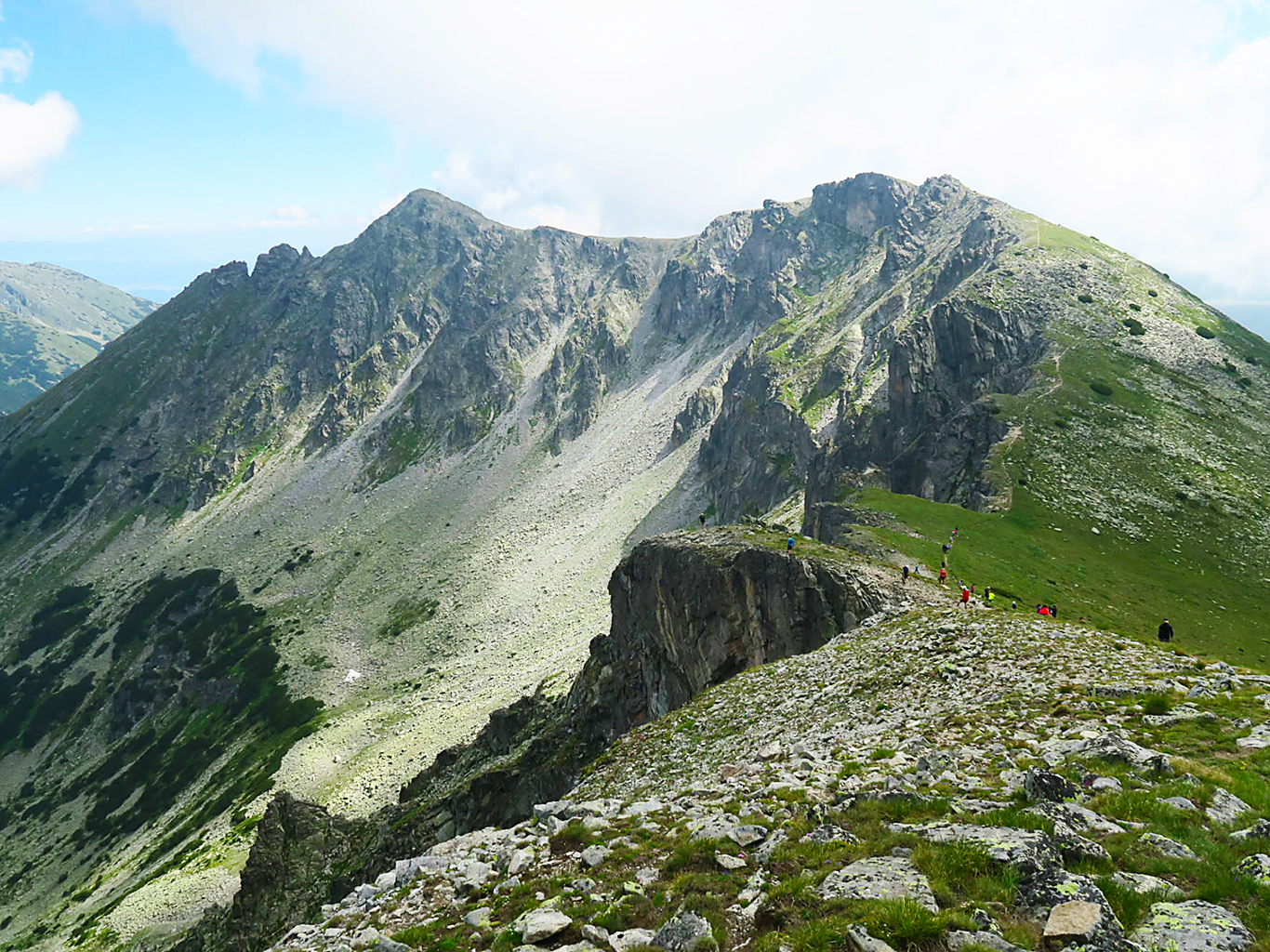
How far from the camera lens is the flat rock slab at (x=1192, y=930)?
24.4ft

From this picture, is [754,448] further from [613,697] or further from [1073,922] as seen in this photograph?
[1073,922]

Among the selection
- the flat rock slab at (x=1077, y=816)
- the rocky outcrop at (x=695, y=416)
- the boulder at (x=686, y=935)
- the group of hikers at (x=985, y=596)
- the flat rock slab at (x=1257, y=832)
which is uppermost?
the rocky outcrop at (x=695, y=416)

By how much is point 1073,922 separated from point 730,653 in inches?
1384

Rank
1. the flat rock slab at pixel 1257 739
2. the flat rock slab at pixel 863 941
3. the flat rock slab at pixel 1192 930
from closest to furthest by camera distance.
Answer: the flat rock slab at pixel 1192 930 → the flat rock slab at pixel 863 941 → the flat rock slab at pixel 1257 739

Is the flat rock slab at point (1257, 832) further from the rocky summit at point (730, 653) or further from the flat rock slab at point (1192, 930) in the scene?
the flat rock slab at point (1192, 930)

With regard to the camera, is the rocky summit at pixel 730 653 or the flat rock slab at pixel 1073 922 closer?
the flat rock slab at pixel 1073 922

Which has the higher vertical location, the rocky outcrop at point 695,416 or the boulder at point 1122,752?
the rocky outcrop at point 695,416

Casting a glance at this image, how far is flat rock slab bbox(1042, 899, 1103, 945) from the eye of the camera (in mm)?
7828

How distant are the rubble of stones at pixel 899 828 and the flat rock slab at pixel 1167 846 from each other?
1.2 inches

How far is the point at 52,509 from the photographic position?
19712cm

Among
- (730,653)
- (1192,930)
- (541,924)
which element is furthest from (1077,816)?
(730,653)

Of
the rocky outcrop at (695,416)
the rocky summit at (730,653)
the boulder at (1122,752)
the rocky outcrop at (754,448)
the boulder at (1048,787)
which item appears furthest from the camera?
the rocky outcrop at (695,416)

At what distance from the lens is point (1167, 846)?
962 cm

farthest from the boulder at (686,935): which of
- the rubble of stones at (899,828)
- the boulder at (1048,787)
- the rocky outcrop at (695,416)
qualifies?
the rocky outcrop at (695,416)
